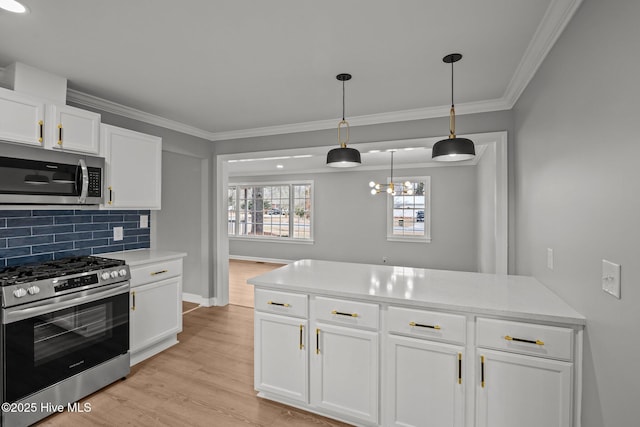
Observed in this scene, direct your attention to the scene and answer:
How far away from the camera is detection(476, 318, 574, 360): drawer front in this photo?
154cm

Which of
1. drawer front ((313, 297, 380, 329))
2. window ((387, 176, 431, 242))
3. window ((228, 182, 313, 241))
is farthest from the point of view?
window ((228, 182, 313, 241))

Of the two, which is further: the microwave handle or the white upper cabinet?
the microwave handle

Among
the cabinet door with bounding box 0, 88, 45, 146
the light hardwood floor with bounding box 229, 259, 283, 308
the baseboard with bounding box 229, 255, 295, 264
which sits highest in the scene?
the cabinet door with bounding box 0, 88, 45, 146

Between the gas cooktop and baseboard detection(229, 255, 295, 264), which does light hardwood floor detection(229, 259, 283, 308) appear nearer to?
baseboard detection(229, 255, 295, 264)

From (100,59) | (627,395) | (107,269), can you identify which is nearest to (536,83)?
(627,395)

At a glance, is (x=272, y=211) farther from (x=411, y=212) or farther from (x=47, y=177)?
(x=47, y=177)

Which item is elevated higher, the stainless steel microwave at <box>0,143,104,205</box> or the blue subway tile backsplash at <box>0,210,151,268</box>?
the stainless steel microwave at <box>0,143,104,205</box>

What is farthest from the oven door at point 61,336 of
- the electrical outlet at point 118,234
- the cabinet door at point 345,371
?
the cabinet door at point 345,371

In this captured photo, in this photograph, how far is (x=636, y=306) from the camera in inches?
42.8

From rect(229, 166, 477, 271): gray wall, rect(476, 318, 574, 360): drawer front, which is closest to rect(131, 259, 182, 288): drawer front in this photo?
rect(476, 318, 574, 360): drawer front

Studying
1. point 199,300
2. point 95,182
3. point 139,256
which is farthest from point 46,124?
point 199,300

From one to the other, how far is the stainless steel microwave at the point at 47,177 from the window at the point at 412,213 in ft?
18.2

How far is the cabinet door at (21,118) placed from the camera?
A: 2.09m

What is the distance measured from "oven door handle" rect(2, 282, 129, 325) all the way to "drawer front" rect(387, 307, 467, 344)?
2146mm
